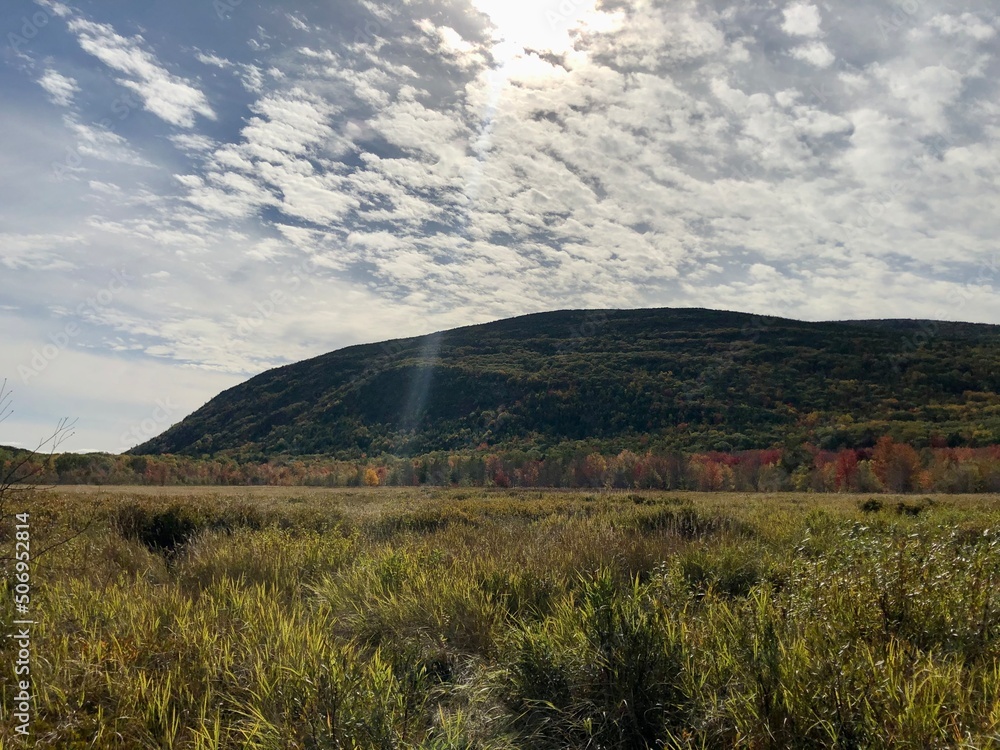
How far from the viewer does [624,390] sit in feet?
353

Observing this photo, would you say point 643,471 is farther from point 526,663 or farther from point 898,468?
point 526,663

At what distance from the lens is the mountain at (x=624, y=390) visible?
86.9 metres

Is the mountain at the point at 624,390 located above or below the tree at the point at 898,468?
above

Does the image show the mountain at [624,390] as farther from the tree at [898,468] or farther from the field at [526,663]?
the field at [526,663]

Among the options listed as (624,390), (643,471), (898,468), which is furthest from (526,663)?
(624,390)

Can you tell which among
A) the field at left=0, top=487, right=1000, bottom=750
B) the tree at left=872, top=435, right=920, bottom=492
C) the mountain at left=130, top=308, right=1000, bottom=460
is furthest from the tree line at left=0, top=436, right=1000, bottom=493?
the field at left=0, top=487, right=1000, bottom=750

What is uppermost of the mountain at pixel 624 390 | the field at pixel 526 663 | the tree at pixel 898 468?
the mountain at pixel 624 390

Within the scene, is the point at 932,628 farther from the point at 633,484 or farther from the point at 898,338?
the point at 898,338

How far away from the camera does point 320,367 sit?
15550 cm

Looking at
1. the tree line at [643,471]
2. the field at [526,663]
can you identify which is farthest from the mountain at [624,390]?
the field at [526,663]

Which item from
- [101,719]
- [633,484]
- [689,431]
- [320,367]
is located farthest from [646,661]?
[320,367]

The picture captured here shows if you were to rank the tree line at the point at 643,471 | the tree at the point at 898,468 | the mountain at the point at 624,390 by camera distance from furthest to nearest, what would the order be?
the mountain at the point at 624,390, the tree at the point at 898,468, the tree line at the point at 643,471

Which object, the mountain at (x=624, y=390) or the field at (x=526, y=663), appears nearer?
the field at (x=526, y=663)

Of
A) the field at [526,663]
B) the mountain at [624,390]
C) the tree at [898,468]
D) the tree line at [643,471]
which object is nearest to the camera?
the field at [526,663]
